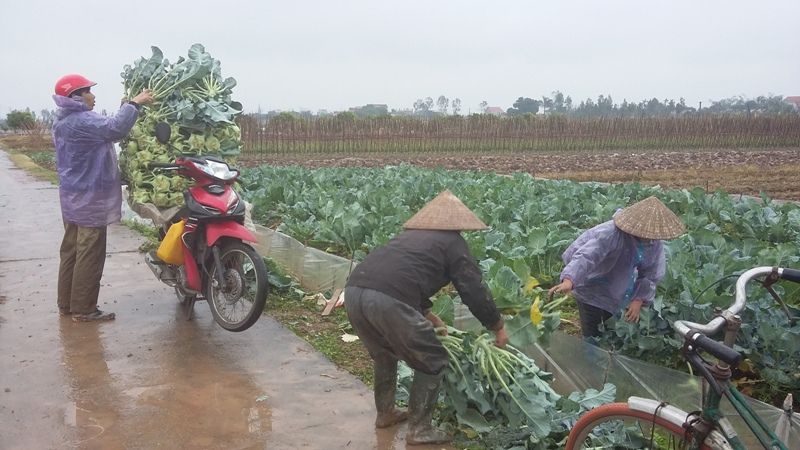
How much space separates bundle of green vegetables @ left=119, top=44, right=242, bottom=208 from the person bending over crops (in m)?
0.61

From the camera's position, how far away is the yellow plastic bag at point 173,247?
19.1ft

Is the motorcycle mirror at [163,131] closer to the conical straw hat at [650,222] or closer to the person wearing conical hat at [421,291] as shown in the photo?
the person wearing conical hat at [421,291]

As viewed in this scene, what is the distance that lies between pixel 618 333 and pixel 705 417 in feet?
6.64

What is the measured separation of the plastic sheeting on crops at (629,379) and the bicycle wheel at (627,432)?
0.37 metres

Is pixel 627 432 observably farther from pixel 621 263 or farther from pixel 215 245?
pixel 215 245

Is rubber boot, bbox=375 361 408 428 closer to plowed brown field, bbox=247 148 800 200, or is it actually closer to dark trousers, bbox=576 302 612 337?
dark trousers, bbox=576 302 612 337

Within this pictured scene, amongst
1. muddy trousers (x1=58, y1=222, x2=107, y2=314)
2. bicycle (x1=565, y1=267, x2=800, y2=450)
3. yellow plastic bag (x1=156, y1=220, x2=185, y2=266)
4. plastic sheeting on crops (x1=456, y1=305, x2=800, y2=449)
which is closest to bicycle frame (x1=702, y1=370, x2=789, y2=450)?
bicycle (x1=565, y1=267, x2=800, y2=450)

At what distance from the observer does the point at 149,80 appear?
6.68 m

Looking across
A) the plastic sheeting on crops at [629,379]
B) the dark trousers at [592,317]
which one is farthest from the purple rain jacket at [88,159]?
the dark trousers at [592,317]

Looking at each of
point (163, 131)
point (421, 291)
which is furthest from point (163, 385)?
point (163, 131)

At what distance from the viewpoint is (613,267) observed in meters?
4.68

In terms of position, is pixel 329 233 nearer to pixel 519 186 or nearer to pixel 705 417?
pixel 519 186

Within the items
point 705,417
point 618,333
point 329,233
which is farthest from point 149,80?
point 705,417

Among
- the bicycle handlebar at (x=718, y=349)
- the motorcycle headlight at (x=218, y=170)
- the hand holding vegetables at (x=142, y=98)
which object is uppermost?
the hand holding vegetables at (x=142, y=98)
